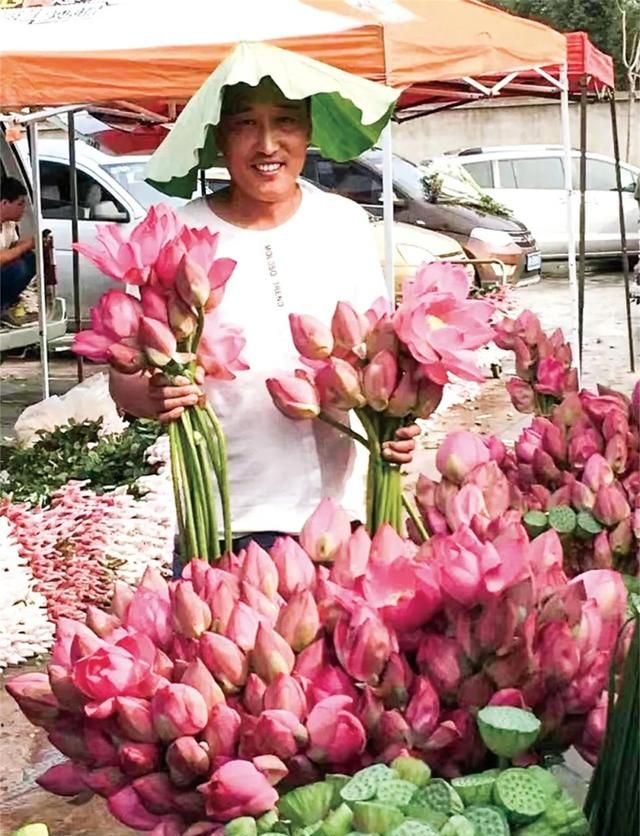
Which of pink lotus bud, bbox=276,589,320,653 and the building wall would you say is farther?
the building wall

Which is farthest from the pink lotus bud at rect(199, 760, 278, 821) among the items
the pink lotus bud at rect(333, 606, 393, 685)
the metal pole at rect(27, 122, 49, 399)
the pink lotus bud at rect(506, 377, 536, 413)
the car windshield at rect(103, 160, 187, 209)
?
the car windshield at rect(103, 160, 187, 209)

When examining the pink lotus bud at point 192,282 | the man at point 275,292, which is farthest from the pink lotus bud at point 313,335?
the man at point 275,292

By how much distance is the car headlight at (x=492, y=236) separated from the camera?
11.9 m

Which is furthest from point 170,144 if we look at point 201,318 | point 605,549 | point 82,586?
point 82,586

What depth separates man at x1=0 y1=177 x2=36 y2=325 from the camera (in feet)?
23.2

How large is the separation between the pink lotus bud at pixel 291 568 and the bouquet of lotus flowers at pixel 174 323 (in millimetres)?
168

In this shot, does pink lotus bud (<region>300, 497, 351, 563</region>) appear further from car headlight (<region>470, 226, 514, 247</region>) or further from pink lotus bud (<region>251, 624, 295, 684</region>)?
car headlight (<region>470, 226, 514, 247</region>)

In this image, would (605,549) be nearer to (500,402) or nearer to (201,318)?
(201,318)

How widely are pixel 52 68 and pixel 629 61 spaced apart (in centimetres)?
1677

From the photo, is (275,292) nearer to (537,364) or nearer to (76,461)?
(537,364)

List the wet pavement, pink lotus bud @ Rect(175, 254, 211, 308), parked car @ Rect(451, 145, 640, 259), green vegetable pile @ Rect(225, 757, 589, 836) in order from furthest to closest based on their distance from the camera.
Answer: parked car @ Rect(451, 145, 640, 259) → the wet pavement → pink lotus bud @ Rect(175, 254, 211, 308) → green vegetable pile @ Rect(225, 757, 589, 836)

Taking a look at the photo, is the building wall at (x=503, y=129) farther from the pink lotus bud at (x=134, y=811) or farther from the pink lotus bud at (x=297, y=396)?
the pink lotus bud at (x=134, y=811)

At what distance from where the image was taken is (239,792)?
3.17 feet

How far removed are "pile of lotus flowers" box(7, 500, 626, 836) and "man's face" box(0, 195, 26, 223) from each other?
6.21 metres
